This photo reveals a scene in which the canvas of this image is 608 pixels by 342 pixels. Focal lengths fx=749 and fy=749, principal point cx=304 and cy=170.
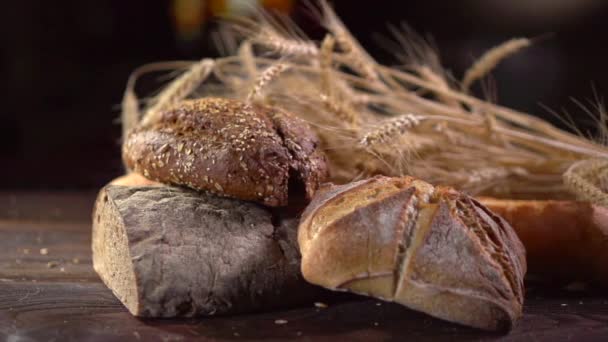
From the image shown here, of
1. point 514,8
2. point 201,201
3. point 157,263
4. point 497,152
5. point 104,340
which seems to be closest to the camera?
point 104,340

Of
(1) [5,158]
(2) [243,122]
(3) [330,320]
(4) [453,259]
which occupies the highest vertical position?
(2) [243,122]

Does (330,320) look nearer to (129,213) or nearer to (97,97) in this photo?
(129,213)

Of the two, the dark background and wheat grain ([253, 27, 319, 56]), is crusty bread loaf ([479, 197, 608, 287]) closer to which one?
wheat grain ([253, 27, 319, 56])

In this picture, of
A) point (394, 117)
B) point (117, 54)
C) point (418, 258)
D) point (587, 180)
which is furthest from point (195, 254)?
point (117, 54)

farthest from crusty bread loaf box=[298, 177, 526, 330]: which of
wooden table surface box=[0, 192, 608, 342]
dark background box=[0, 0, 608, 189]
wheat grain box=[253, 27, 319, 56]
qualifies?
dark background box=[0, 0, 608, 189]

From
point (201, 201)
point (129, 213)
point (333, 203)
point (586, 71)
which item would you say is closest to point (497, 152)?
point (333, 203)

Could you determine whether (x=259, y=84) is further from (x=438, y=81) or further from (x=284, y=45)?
(x=438, y=81)

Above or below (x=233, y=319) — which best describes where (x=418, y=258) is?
above

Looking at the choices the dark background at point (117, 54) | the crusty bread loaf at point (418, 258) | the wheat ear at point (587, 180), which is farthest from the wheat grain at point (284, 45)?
the dark background at point (117, 54)
